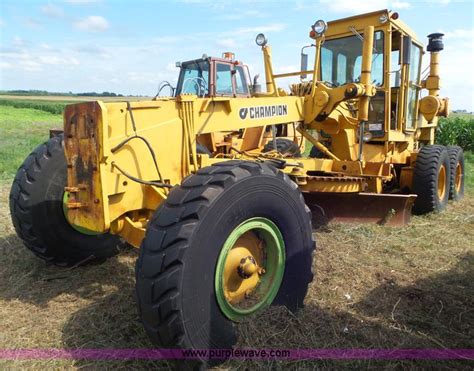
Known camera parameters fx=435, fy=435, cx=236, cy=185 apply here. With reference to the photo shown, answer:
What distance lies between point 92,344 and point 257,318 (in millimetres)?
1168

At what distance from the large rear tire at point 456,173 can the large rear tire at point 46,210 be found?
6.43 m

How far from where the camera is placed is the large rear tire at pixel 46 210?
3973mm

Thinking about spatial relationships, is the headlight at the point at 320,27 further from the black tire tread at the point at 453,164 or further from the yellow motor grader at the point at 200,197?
the black tire tread at the point at 453,164

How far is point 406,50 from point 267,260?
4.52 meters

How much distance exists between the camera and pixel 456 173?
8328mm

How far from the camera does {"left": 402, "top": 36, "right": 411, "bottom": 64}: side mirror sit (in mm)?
6285

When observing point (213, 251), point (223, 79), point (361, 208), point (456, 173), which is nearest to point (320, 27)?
point (361, 208)

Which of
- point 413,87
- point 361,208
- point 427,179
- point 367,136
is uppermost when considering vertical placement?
point 413,87

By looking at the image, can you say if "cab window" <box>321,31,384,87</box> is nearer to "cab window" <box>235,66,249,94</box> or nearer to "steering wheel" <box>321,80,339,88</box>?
"steering wheel" <box>321,80,339,88</box>

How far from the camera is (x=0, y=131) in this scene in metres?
22.9

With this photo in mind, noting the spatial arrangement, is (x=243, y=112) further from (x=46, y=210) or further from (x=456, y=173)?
(x=456, y=173)

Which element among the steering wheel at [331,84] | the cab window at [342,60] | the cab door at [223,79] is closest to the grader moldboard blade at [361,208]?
the steering wheel at [331,84]

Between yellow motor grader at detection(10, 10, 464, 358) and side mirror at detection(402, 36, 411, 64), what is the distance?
234 mm
